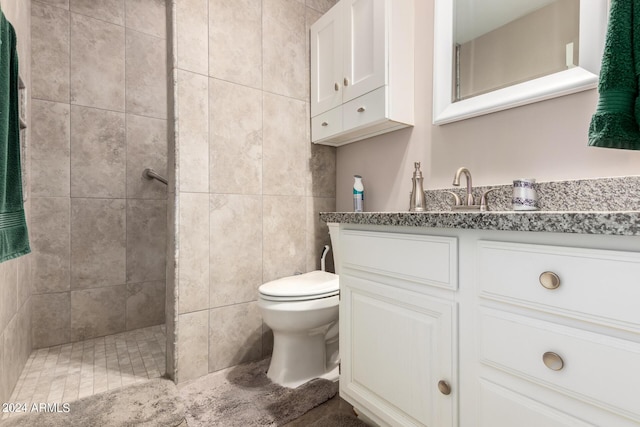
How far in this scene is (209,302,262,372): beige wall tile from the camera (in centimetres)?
167

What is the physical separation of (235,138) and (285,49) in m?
0.69

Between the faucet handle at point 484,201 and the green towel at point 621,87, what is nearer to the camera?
the green towel at point 621,87

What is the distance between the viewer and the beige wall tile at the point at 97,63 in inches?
82.0

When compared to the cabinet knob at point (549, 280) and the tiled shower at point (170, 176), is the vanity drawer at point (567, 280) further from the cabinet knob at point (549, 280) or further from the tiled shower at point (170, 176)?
the tiled shower at point (170, 176)

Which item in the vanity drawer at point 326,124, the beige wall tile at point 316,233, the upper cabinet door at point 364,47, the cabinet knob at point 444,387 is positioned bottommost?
the cabinet knob at point 444,387

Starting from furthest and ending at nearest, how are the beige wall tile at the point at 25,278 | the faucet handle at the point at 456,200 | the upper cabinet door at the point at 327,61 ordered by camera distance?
the upper cabinet door at the point at 327,61 < the beige wall tile at the point at 25,278 < the faucet handle at the point at 456,200

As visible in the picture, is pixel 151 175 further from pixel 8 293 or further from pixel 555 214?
pixel 555 214

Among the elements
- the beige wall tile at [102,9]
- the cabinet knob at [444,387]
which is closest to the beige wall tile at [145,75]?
the beige wall tile at [102,9]

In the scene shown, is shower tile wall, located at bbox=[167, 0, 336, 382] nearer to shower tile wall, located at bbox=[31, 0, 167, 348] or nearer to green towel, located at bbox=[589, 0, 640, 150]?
shower tile wall, located at bbox=[31, 0, 167, 348]

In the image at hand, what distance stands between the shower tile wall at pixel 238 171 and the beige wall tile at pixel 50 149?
3.41 feet

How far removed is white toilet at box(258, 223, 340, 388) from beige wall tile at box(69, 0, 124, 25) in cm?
220

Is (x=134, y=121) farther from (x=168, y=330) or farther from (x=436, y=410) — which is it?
(x=436, y=410)

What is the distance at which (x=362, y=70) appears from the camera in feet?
5.50

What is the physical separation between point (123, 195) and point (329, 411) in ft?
6.48
